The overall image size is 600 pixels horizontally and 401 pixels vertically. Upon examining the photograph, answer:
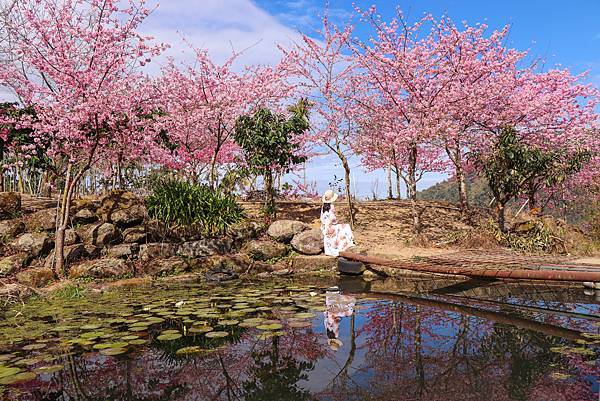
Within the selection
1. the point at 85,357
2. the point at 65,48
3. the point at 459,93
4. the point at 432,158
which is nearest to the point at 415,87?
the point at 459,93

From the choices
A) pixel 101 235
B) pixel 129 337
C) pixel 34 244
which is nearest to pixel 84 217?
pixel 101 235

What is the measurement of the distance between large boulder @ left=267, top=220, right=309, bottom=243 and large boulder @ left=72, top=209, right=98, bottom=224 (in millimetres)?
5313

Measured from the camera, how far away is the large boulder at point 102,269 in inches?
364

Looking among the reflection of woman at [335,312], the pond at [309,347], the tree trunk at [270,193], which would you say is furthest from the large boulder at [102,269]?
the tree trunk at [270,193]

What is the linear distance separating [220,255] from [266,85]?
8.53 meters

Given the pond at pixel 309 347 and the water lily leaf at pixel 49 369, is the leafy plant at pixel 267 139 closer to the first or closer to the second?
the pond at pixel 309 347

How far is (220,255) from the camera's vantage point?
1070 centimetres

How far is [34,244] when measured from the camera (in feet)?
33.5

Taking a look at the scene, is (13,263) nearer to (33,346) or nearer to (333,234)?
(33,346)

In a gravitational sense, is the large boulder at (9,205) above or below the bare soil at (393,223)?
above

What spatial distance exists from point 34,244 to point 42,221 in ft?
5.80

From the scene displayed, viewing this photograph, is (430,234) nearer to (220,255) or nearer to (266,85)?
(220,255)

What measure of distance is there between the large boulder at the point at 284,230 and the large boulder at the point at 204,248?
56.6 inches

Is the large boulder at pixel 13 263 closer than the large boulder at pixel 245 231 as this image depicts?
Yes
